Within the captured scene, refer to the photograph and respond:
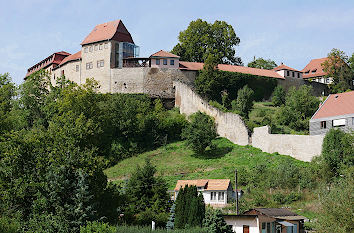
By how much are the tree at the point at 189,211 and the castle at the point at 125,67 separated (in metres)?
35.5

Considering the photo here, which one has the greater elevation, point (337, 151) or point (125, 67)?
point (125, 67)

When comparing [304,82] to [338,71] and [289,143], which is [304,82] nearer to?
[338,71]

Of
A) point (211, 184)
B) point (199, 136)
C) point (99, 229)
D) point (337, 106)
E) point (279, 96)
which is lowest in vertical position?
point (99, 229)

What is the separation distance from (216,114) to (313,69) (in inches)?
1107

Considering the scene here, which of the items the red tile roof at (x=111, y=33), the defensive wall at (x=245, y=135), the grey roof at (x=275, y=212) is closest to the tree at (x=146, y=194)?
the grey roof at (x=275, y=212)

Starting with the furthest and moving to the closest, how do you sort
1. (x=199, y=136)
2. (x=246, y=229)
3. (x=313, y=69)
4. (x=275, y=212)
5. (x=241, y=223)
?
(x=313, y=69) < (x=199, y=136) < (x=275, y=212) < (x=241, y=223) < (x=246, y=229)

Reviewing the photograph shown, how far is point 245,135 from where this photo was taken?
173 feet

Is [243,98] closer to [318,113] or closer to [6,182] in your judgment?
[318,113]

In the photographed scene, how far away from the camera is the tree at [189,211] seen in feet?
97.2

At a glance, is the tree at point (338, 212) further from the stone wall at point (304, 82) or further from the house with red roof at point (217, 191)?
the stone wall at point (304, 82)

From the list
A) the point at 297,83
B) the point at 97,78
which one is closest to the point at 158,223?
the point at 97,78

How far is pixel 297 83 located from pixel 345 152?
32.9 m

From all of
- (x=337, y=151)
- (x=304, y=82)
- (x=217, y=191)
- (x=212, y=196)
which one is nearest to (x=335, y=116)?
(x=337, y=151)

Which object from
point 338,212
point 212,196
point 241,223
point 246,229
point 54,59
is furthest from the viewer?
point 54,59
